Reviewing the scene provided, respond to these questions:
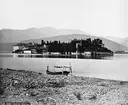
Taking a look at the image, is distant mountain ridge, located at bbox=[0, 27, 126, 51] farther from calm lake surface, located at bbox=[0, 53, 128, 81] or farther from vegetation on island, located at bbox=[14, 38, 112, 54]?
calm lake surface, located at bbox=[0, 53, 128, 81]

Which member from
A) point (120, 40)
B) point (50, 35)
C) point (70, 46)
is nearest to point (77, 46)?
point (70, 46)

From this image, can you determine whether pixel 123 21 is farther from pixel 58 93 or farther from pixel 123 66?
pixel 58 93

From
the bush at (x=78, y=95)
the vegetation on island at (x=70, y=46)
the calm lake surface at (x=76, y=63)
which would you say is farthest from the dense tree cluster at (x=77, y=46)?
the bush at (x=78, y=95)

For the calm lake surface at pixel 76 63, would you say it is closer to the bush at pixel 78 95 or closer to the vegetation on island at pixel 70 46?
the vegetation on island at pixel 70 46

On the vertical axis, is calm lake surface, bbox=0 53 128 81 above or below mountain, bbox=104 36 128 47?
below

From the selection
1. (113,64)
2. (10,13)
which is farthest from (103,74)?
(10,13)

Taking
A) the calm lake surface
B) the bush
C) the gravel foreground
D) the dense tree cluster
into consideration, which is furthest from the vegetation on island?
the bush

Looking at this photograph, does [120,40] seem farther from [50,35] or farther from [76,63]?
[50,35]
